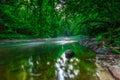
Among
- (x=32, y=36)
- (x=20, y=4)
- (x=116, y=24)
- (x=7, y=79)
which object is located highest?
(x=20, y=4)

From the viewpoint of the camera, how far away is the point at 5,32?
37.9m

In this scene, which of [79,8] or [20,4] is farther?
[79,8]

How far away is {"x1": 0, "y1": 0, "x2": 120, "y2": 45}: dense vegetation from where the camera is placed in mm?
4504

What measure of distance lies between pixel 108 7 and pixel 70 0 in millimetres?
3909

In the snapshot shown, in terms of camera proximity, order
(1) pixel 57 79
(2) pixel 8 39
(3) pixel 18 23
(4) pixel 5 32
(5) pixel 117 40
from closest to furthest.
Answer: (1) pixel 57 79, (5) pixel 117 40, (2) pixel 8 39, (4) pixel 5 32, (3) pixel 18 23

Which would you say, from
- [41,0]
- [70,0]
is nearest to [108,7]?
[70,0]

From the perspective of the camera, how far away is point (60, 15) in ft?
28.7

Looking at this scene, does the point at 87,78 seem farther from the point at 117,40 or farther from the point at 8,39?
the point at 8,39

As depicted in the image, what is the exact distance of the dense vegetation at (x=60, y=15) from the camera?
4.50 meters

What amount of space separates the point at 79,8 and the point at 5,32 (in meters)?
27.9

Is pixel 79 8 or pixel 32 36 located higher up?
pixel 79 8

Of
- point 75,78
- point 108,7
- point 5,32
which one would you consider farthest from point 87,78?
point 5,32

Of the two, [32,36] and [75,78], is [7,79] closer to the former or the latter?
[75,78]

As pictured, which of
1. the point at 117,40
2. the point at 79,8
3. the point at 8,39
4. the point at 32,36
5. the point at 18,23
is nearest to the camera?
the point at 79,8
